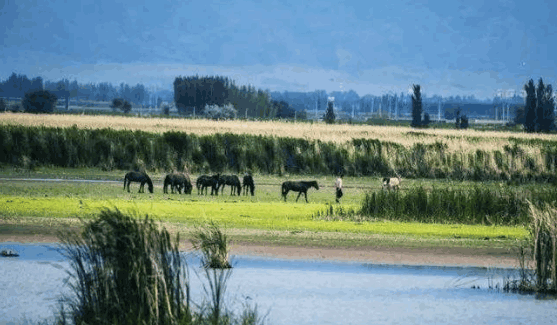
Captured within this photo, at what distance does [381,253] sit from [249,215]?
7019 mm

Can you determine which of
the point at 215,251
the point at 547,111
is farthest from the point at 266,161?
the point at 547,111

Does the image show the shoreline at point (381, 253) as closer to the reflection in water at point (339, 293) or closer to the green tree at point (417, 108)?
the reflection in water at point (339, 293)

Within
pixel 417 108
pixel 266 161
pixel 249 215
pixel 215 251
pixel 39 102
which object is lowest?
pixel 249 215

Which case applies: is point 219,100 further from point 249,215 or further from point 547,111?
point 249,215

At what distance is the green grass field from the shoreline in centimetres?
84

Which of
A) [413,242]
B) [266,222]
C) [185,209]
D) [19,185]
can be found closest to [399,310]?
[413,242]

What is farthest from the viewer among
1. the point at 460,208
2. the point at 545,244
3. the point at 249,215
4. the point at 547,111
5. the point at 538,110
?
the point at 547,111

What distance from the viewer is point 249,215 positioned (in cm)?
3125

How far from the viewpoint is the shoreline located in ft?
78.4

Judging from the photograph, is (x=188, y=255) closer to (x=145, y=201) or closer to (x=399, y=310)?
(x=399, y=310)

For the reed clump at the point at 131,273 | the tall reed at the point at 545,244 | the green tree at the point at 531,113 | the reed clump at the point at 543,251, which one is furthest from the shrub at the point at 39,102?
the reed clump at the point at 131,273

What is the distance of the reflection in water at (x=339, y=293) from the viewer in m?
17.5

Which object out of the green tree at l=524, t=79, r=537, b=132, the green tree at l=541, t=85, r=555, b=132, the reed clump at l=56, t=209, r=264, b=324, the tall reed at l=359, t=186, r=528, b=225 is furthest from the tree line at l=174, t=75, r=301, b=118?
the reed clump at l=56, t=209, r=264, b=324

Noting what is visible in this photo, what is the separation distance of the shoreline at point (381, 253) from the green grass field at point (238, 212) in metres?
0.84
